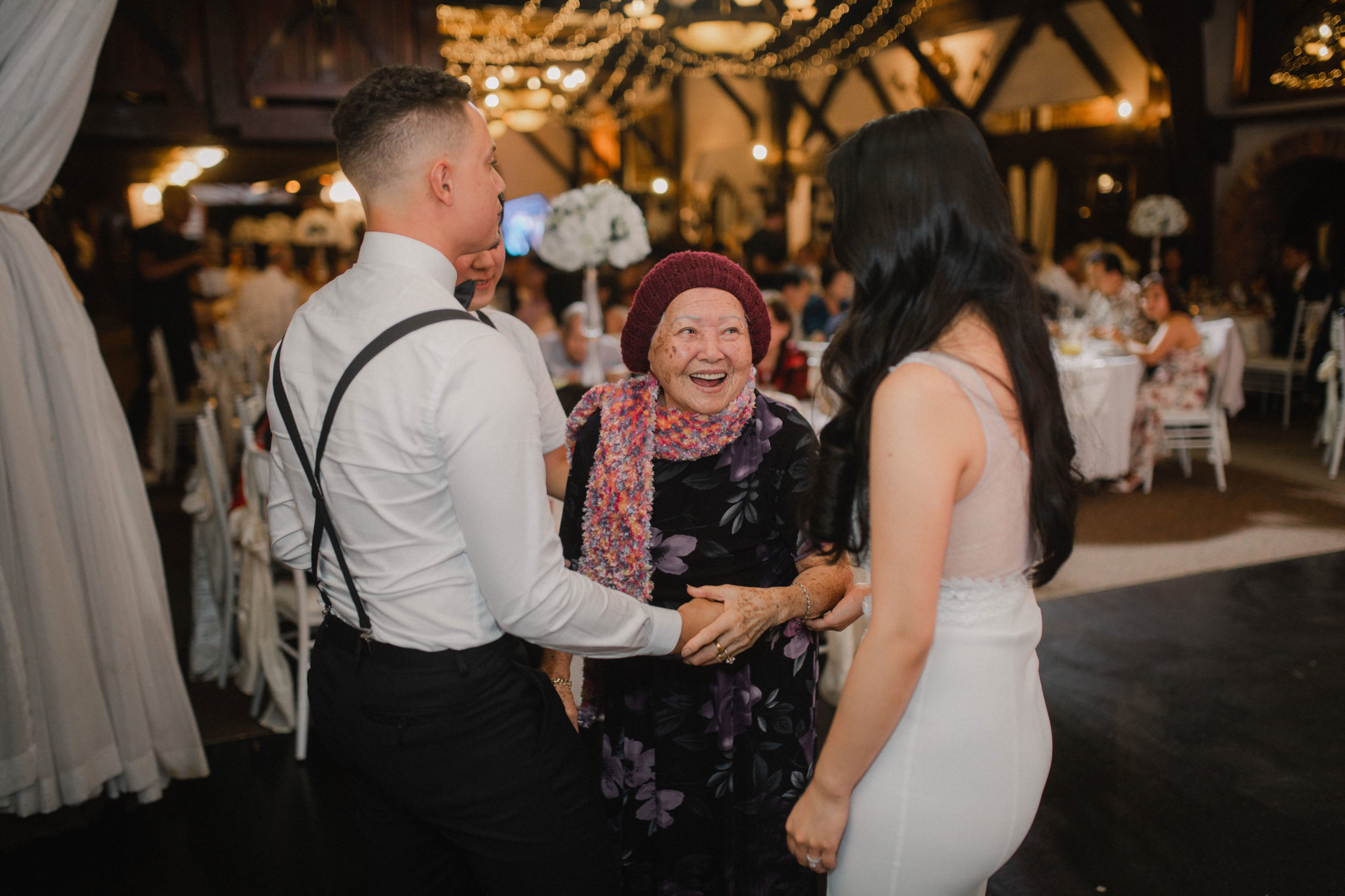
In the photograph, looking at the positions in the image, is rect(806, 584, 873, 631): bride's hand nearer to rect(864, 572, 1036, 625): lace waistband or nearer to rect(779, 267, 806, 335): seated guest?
rect(864, 572, 1036, 625): lace waistband

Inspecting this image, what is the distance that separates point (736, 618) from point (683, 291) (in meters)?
0.62

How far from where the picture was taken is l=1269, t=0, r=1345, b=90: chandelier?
27.5 feet

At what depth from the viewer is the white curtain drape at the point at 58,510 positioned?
6.89 feet

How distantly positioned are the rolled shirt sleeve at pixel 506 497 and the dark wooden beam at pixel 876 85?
1280 cm

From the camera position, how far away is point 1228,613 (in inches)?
153

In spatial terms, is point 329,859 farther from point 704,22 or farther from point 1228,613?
point 704,22

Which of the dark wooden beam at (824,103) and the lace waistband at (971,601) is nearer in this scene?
the lace waistband at (971,601)

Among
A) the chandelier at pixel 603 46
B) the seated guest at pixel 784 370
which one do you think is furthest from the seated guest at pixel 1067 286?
the seated guest at pixel 784 370

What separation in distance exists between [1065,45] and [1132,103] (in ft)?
3.82

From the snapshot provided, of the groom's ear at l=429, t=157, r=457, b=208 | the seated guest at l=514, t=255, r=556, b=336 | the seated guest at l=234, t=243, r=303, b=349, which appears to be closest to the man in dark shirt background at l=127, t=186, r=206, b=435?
the seated guest at l=234, t=243, r=303, b=349

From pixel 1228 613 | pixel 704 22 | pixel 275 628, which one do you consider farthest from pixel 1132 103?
pixel 275 628

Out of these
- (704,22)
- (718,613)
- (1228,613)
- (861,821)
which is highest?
(704,22)

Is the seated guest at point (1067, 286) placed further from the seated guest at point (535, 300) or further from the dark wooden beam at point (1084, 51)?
the seated guest at point (535, 300)

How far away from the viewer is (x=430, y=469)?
110 centimetres
